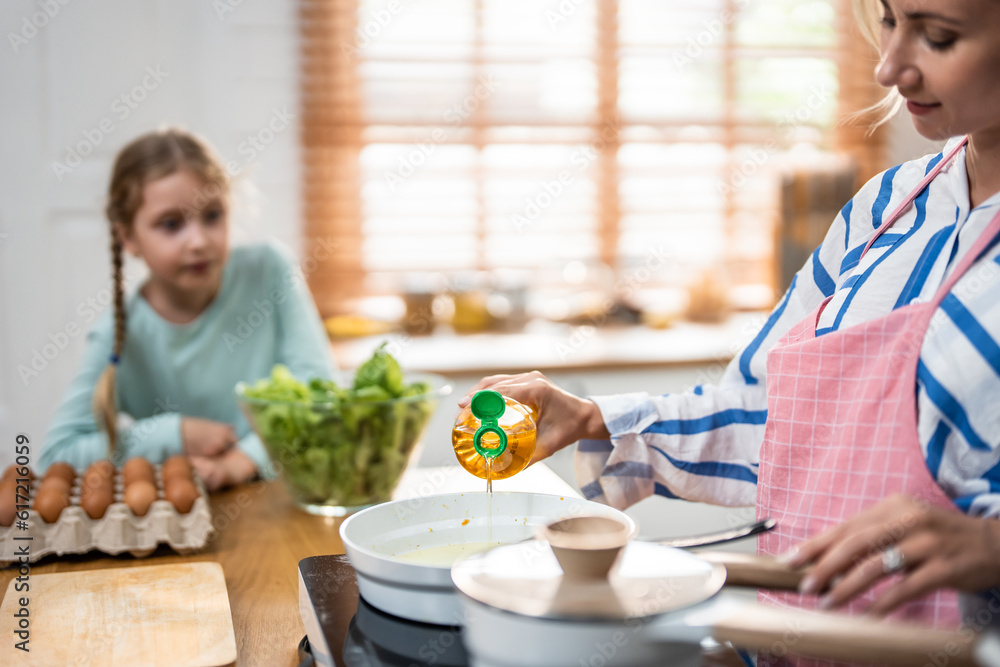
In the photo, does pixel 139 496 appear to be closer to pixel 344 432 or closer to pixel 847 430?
pixel 344 432

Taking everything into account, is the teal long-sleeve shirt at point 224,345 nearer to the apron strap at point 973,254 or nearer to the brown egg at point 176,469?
the brown egg at point 176,469

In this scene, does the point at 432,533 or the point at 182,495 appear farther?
the point at 182,495

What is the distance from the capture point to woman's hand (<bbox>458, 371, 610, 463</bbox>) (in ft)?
3.14

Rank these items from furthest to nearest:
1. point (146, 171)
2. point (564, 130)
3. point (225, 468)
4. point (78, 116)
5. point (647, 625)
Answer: point (564, 130) < point (78, 116) < point (146, 171) < point (225, 468) < point (647, 625)

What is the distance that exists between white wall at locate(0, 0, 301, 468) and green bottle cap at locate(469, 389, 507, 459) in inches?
71.5

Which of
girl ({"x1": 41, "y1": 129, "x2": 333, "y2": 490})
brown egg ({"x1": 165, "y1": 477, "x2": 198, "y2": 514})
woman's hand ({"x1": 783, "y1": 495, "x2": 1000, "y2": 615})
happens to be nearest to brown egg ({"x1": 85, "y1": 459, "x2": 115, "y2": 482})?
brown egg ({"x1": 165, "y1": 477, "x2": 198, "y2": 514})

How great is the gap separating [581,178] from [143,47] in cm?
143

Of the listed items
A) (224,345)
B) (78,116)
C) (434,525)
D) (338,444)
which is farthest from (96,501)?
(78,116)

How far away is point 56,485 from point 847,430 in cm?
92

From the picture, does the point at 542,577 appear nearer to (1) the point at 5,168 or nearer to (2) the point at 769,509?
(2) the point at 769,509

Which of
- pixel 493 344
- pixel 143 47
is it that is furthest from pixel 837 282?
pixel 143 47

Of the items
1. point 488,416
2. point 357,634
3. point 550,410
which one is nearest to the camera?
point 357,634

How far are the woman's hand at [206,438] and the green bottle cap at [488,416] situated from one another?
0.76 meters

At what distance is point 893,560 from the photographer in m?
0.57
